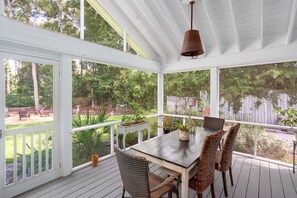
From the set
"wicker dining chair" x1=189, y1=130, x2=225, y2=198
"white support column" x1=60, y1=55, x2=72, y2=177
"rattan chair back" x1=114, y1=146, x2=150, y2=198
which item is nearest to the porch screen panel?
"wicker dining chair" x1=189, y1=130, x2=225, y2=198

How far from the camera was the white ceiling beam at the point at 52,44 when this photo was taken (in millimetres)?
2322

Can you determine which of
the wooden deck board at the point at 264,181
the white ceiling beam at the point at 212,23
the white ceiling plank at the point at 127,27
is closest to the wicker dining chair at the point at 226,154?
the wooden deck board at the point at 264,181

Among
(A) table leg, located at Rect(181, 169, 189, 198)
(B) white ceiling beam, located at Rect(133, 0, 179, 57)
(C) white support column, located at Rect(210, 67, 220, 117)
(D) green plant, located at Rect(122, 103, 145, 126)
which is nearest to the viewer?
(A) table leg, located at Rect(181, 169, 189, 198)

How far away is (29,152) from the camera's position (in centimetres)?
273

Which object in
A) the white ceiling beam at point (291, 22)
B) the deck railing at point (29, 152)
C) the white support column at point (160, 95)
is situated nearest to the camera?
the deck railing at point (29, 152)

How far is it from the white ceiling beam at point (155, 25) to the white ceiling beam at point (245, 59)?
51 cm

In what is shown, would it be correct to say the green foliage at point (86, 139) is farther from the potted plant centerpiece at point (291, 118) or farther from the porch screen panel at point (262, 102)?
the potted plant centerpiece at point (291, 118)

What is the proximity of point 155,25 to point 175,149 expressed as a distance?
3.01 meters

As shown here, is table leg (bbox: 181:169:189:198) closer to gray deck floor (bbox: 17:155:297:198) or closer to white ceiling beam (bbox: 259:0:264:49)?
gray deck floor (bbox: 17:155:297:198)

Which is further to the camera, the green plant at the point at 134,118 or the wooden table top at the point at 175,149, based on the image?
the green plant at the point at 134,118

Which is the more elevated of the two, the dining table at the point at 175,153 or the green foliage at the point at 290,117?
the green foliage at the point at 290,117

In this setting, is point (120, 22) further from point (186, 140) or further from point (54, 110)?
point (186, 140)

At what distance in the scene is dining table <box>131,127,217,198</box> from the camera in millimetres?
1913

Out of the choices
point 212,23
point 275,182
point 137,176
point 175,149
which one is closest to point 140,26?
point 212,23
